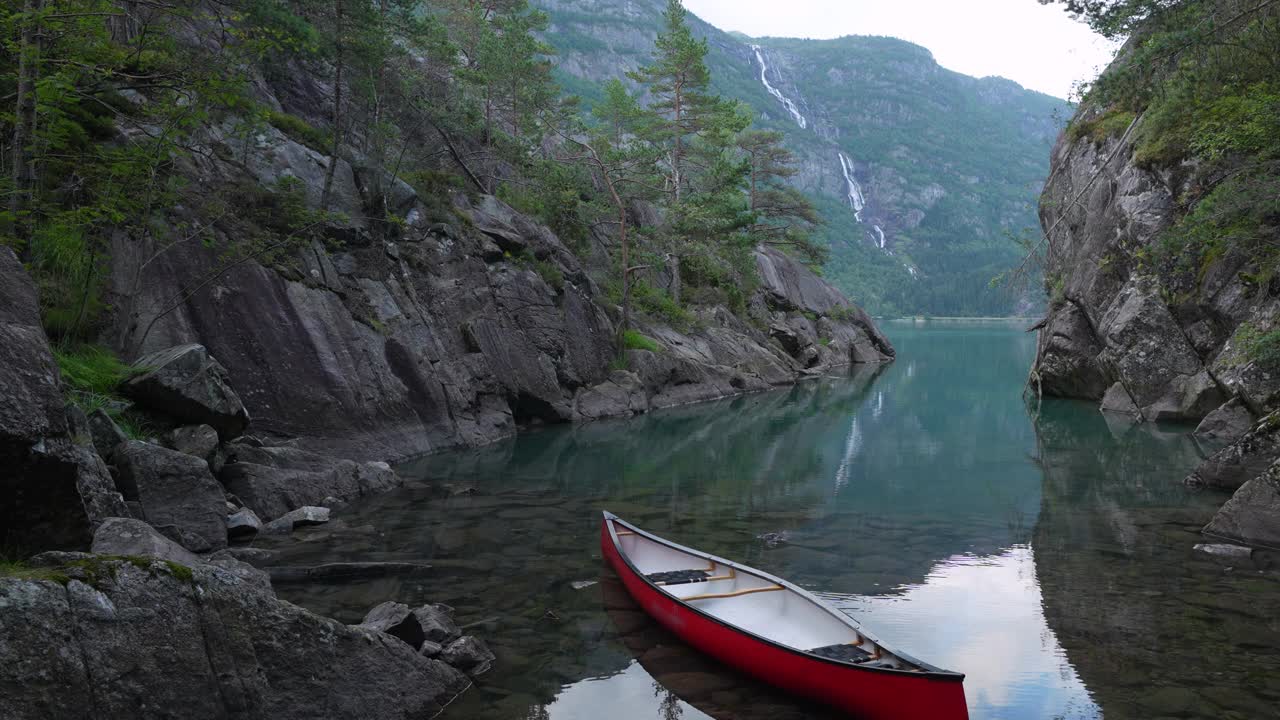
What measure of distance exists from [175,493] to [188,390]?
9.39 feet

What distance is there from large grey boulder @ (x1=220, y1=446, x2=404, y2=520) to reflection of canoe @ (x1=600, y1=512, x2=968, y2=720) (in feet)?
22.9

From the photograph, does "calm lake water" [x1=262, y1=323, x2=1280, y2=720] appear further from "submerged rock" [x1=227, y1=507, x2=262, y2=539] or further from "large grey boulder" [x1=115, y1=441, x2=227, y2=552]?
"large grey boulder" [x1=115, y1=441, x2=227, y2=552]

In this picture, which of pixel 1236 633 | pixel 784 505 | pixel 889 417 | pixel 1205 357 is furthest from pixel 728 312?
pixel 1236 633

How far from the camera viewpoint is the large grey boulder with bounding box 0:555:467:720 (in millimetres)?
5094

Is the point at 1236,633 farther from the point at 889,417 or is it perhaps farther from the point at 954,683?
the point at 889,417

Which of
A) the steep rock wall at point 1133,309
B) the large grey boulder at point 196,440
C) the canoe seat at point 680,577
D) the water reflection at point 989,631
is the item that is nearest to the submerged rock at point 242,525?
the large grey boulder at point 196,440

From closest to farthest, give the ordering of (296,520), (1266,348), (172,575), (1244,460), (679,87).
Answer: (172,575), (296,520), (1244,460), (1266,348), (679,87)

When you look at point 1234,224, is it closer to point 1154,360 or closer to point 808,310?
point 1154,360

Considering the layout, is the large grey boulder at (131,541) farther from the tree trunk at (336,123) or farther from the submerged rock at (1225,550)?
the tree trunk at (336,123)

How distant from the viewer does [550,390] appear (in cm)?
Answer: 2936

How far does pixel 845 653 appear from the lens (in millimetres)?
7879

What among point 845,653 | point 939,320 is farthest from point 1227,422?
point 939,320

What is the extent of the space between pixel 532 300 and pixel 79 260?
15321 millimetres

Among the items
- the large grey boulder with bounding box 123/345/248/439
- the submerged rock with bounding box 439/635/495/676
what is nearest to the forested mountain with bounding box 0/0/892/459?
the large grey boulder with bounding box 123/345/248/439
